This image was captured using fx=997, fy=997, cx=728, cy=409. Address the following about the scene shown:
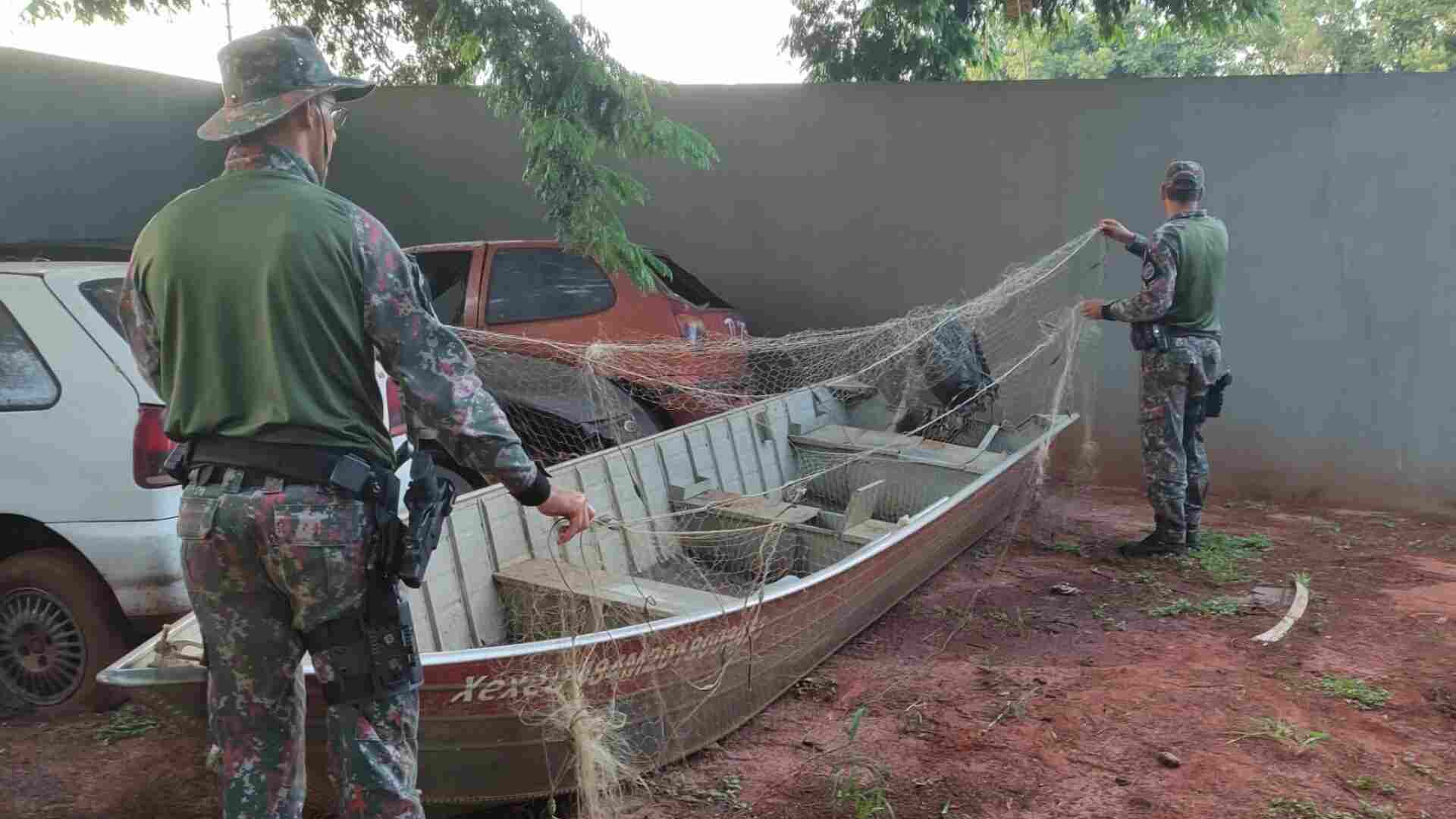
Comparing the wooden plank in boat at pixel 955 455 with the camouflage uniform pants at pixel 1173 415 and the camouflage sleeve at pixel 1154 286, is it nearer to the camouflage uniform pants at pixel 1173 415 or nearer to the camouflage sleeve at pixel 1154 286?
the camouflage uniform pants at pixel 1173 415

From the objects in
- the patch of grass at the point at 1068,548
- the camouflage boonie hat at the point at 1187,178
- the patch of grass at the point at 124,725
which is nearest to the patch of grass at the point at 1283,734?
the patch of grass at the point at 1068,548

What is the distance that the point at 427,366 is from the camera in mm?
2006

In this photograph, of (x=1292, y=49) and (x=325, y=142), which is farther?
(x=1292, y=49)

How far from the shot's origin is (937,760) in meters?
3.32

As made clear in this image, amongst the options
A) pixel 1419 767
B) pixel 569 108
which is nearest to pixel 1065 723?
pixel 1419 767

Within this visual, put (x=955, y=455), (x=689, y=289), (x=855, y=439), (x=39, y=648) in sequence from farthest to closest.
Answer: (x=689, y=289) → (x=855, y=439) → (x=955, y=455) → (x=39, y=648)

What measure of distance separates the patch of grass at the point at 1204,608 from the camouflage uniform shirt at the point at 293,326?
367cm

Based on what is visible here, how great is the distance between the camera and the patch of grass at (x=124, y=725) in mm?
3322

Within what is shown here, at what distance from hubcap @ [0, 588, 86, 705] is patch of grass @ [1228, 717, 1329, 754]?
391 centimetres

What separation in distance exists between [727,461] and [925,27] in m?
5.55

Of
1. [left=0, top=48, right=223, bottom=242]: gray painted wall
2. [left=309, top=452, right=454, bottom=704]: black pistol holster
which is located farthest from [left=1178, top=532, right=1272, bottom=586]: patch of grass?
[left=0, top=48, right=223, bottom=242]: gray painted wall

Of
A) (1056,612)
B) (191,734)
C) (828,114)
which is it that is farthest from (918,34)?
(191,734)

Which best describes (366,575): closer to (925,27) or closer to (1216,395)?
(1216,395)

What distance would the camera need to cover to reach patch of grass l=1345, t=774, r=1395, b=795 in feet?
10.3
